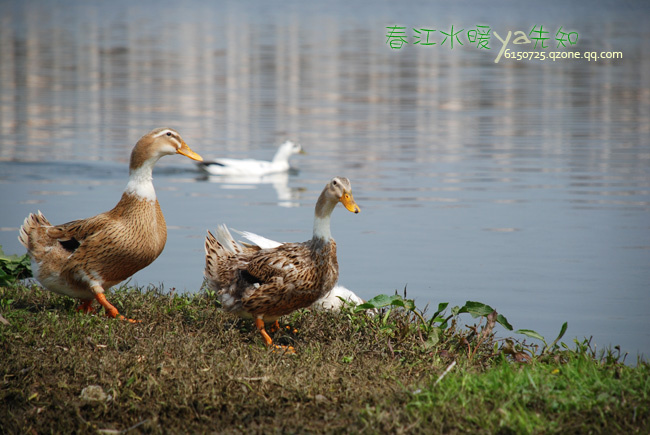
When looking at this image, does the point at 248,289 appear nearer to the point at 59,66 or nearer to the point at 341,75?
the point at 341,75

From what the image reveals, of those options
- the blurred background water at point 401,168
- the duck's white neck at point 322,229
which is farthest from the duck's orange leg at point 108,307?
the blurred background water at point 401,168

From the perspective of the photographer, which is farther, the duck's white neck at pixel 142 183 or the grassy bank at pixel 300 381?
the duck's white neck at pixel 142 183

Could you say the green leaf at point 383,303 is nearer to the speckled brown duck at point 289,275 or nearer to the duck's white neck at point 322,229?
the speckled brown duck at point 289,275

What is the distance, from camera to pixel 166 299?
293 inches

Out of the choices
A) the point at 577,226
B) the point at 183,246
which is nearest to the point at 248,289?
the point at 183,246

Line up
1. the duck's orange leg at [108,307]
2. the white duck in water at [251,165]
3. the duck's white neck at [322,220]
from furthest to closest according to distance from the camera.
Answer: the white duck in water at [251,165], the duck's orange leg at [108,307], the duck's white neck at [322,220]

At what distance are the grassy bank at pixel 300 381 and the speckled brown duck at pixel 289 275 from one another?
24 cm

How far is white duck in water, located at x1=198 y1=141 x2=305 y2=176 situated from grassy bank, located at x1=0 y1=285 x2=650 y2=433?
897cm

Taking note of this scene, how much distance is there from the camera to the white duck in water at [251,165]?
1555 centimetres

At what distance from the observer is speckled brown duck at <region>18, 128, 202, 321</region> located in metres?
6.80

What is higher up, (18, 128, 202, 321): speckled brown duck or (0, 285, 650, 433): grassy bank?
(18, 128, 202, 321): speckled brown duck

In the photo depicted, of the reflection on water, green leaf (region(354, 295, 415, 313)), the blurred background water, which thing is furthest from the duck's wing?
the reflection on water

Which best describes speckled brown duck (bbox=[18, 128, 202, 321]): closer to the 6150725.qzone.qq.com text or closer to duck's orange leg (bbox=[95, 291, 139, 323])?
duck's orange leg (bbox=[95, 291, 139, 323])

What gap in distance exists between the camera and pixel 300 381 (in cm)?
536
